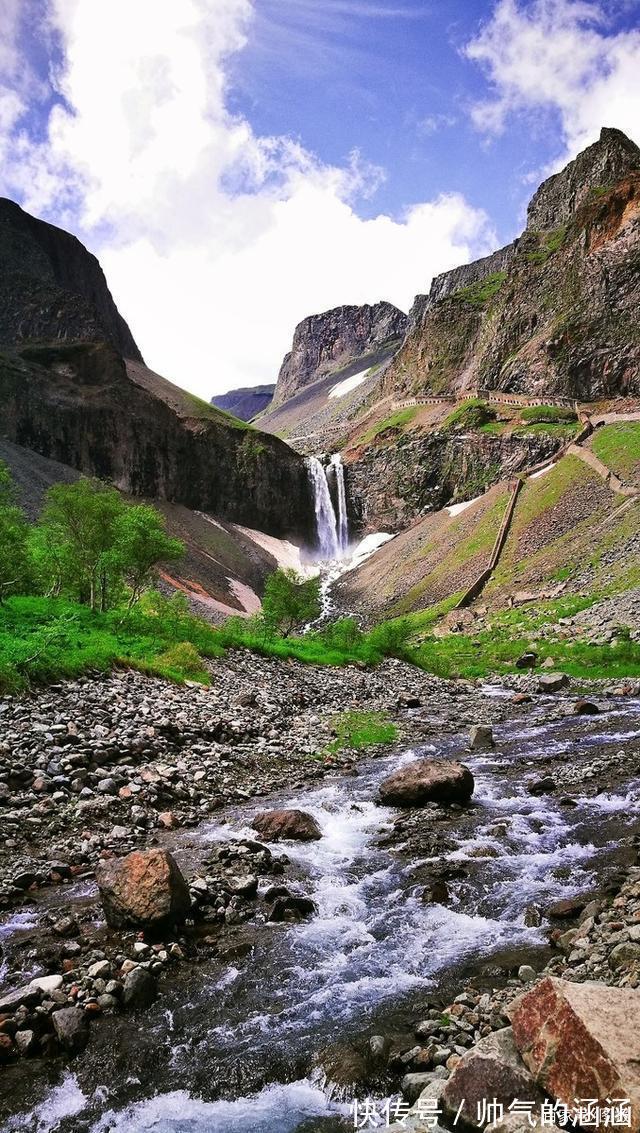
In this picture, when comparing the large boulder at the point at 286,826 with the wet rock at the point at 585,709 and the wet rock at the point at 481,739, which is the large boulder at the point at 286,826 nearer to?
the wet rock at the point at 481,739

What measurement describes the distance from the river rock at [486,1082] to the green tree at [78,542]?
2790 cm

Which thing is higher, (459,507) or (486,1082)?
(459,507)

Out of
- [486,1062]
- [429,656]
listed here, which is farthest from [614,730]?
[429,656]

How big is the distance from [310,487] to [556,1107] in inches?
4233

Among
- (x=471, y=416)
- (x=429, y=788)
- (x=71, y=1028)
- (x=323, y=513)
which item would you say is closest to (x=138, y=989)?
(x=71, y=1028)

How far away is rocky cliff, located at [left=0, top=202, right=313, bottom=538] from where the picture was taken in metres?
83.0

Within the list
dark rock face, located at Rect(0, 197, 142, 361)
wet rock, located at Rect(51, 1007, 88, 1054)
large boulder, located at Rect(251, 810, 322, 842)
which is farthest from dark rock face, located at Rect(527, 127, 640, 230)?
wet rock, located at Rect(51, 1007, 88, 1054)

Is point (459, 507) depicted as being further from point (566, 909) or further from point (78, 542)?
point (566, 909)

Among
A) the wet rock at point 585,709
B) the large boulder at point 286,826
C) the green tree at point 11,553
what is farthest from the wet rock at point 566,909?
the green tree at point 11,553

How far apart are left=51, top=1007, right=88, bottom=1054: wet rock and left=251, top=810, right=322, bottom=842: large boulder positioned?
18.9 ft

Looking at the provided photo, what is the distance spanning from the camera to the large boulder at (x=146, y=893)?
8398 mm

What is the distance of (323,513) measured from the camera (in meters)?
108

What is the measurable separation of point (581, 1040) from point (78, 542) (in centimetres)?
3060

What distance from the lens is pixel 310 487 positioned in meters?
111
